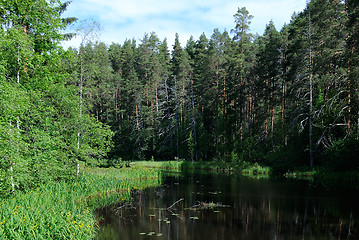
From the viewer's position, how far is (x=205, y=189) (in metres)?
20.4

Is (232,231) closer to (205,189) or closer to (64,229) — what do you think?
(64,229)

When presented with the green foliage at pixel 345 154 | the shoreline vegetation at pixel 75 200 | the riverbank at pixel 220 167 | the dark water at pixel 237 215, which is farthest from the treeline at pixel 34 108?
the green foliage at pixel 345 154

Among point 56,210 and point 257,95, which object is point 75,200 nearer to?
point 56,210

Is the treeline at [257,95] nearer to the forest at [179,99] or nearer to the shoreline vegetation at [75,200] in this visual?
the forest at [179,99]

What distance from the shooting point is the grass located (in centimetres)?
800

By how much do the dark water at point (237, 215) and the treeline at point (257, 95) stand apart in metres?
8.21

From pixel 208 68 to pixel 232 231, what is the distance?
32.4 meters

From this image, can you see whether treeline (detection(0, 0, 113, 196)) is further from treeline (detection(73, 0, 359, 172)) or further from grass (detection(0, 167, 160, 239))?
treeline (detection(73, 0, 359, 172))

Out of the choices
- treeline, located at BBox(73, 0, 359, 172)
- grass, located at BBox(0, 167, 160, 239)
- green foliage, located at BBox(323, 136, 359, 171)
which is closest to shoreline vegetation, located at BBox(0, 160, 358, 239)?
grass, located at BBox(0, 167, 160, 239)

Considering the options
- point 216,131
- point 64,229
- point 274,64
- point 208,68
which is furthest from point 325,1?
point 64,229

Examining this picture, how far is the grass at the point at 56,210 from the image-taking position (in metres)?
8.00

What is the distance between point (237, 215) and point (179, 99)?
3525 centimetres

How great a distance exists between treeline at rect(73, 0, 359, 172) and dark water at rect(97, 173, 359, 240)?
8.21 m

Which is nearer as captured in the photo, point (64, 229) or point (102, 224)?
point (64, 229)
